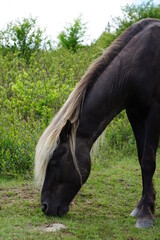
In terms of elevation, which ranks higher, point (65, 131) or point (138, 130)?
point (65, 131)

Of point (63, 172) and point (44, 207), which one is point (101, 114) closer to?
point (63, 172)

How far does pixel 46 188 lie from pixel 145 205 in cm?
108

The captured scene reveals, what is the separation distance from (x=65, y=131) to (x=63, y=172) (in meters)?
0.40

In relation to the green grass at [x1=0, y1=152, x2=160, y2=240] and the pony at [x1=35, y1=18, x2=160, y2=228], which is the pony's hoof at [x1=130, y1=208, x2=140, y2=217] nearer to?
the green grass at [x1=0, y1=152, x2=160, y2=240]

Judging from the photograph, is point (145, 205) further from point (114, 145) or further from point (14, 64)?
point (14, 64)

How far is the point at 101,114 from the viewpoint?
3.93 m

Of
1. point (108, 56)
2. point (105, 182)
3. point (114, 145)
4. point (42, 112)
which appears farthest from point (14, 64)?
point (108, 56)

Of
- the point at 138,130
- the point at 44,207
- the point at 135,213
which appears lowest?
the point at 135,213

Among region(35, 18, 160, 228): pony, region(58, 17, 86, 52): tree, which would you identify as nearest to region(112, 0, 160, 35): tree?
region(58, 17, 86, 52): tree

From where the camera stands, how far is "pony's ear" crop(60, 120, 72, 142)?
372cm

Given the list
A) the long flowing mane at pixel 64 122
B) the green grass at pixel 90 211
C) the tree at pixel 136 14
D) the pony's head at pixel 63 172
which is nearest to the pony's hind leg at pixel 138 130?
the green grass at pixel 90 211

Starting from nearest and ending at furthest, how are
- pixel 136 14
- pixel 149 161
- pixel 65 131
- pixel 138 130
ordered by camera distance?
pixel 65 131 → pixel 149 161 → pixel 138 130 → pixel 136 14

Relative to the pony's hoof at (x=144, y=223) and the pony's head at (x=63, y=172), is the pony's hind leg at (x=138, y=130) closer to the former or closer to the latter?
the pony's hoof at (x=144, y=223)

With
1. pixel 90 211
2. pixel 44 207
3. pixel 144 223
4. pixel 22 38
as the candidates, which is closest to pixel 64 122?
pixel 44 207
